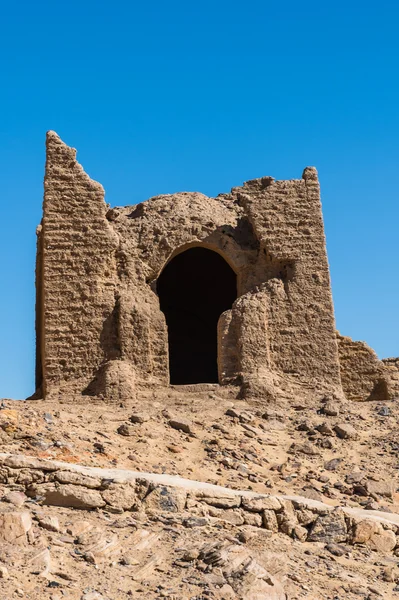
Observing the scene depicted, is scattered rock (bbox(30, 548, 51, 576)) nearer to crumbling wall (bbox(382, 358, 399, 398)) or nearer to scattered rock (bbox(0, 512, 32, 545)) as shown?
scattered rock (bbox(0, 512, 32, 545))

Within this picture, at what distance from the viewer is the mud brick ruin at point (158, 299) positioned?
47.3 feet

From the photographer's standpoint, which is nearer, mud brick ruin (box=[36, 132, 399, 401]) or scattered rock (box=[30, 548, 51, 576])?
scattered rock (box=[30, 548, 51, 576])

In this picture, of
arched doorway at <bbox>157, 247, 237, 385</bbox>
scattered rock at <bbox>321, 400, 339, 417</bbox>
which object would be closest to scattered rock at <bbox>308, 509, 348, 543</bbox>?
scattered rock at <bbox>321, 400, 339, 417</bbox>

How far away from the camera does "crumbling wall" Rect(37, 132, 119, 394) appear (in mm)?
14359

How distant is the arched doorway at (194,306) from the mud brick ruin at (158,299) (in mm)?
3296

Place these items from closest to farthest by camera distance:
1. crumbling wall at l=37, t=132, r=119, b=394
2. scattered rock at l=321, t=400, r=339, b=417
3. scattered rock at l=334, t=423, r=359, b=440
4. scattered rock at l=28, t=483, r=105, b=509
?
scattered rock at l=28, t=483, r=105, b=509 → scattered rock at l=334, t=423, r=359, b=440 → scattered rock at l=321, t=400, r=339, b=417 → crumbling wall at l=37, t=132, r=119, b=394

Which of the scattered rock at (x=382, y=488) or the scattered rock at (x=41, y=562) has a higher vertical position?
the scattered rock at (x=382, y=488)

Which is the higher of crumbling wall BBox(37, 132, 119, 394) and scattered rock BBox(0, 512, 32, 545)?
crumbling wall BBox(37, 132, 119, 394)

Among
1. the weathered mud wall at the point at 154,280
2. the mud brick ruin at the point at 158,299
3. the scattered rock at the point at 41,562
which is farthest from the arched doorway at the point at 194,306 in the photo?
the scattered rock at the point at 41,562

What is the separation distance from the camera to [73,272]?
1477cm

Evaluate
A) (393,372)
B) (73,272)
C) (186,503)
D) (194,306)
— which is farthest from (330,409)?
(194,306)

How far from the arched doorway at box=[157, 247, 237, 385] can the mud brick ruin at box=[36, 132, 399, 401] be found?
330 centimetres

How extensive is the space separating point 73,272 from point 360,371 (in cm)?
519

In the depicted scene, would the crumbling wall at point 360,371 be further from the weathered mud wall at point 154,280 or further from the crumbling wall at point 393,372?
the weathered mud wall at point 154,280
